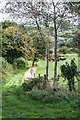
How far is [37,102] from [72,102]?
71 centimetres

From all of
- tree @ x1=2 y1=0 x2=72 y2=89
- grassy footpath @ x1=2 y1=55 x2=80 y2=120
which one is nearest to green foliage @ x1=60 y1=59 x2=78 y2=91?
tree @ x1=2 y1=0 x2=72 y2=89

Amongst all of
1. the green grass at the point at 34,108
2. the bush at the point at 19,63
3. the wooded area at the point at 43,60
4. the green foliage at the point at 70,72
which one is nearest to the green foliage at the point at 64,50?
the wooded area at the point at 43,60

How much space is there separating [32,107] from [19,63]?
3438 mm

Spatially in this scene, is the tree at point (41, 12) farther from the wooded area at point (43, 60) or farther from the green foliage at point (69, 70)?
the green foliage at point (69, 70)

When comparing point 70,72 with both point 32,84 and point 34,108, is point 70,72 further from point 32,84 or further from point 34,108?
point 34,108

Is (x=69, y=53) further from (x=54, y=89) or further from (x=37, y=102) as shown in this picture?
(x=37, y=102)

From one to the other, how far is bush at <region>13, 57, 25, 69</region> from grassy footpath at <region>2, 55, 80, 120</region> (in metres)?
2.10

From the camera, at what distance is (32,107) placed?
4.77 m

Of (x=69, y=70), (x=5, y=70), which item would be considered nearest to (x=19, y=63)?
(x=5, y=70)

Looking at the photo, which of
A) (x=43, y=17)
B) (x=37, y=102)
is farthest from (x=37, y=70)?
(x=37, y=102)

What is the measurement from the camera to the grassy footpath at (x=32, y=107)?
4316mm

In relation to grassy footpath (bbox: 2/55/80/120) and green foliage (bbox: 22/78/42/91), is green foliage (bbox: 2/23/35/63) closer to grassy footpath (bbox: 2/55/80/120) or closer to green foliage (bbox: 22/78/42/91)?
green foliage (bbox: 22/78/42/91)

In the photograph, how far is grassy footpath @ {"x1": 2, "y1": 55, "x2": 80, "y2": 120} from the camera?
14.2ft

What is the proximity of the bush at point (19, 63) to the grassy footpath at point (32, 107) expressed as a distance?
2099 millimetres
